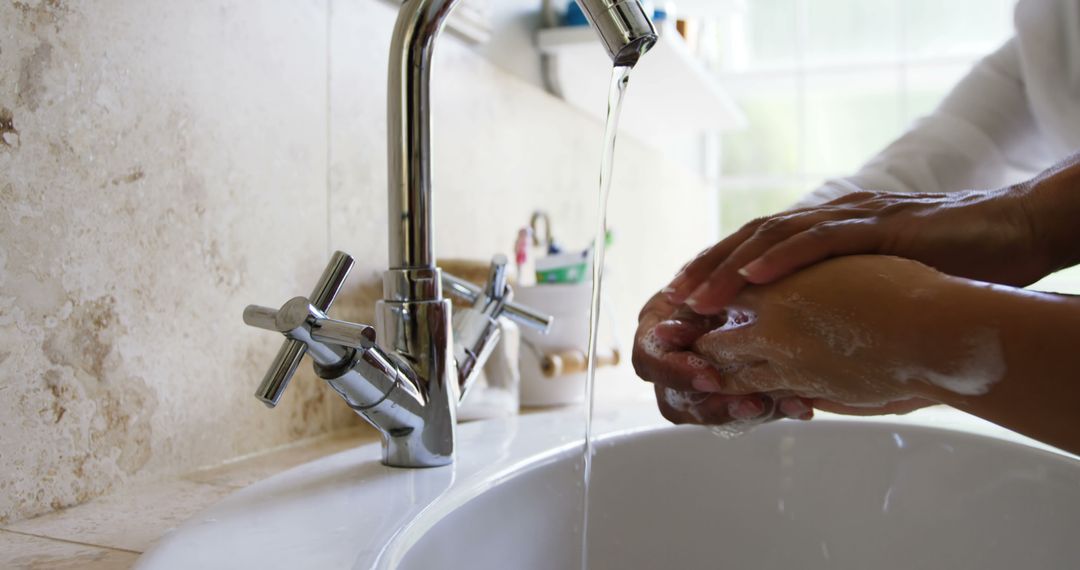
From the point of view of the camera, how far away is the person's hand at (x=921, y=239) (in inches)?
18.3

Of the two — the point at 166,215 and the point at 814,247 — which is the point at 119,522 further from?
the point at 814,247

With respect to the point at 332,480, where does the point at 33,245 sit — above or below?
above

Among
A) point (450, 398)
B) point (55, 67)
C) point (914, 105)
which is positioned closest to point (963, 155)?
point (450, 398)

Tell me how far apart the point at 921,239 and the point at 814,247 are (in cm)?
6

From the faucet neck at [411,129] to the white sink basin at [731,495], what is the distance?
14cm

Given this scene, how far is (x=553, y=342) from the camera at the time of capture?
95 centimetres

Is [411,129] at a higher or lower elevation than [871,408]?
higher

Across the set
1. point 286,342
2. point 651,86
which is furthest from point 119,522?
point 651,86

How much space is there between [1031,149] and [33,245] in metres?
0.97

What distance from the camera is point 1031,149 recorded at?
0.98m

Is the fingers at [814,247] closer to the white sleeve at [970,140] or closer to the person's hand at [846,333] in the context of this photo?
the person's hand at [846,333]

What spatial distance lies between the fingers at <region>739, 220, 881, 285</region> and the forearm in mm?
82

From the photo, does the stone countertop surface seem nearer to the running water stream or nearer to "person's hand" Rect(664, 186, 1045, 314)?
the running water stream

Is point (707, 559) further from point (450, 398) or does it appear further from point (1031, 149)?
point (1031, 149)
